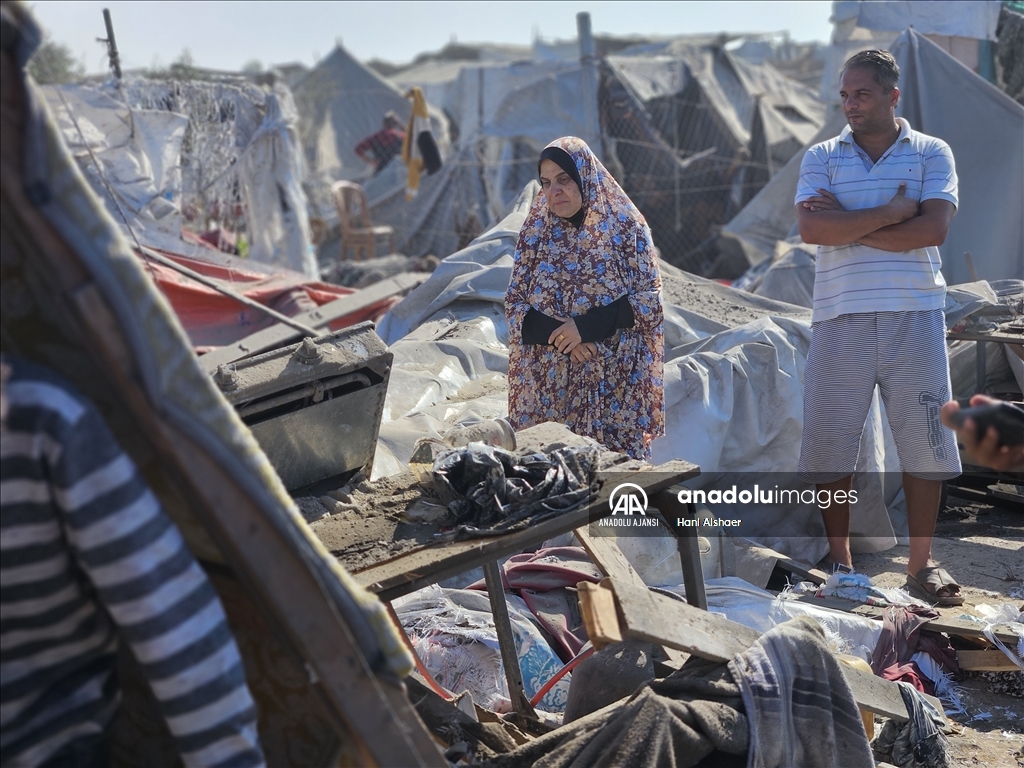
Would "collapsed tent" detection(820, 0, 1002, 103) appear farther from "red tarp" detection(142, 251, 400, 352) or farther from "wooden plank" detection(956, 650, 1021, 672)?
"wooden plank" detection(956, 650, 1021, 672)

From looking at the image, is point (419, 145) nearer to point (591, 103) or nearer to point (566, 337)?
point (591, 103)

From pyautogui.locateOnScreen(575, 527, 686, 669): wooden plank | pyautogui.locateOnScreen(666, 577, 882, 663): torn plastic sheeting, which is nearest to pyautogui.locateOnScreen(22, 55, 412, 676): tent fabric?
pyautogui.locateOnScreen(575, 527, 686, 669): wooden plank

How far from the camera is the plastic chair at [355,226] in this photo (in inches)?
558

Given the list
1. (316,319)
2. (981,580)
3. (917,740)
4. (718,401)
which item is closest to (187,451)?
(917,740)

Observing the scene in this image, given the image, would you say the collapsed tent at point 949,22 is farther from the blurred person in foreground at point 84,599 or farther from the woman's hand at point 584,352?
the blurred person in foreground at point 84,599

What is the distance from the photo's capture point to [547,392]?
4.09 meters

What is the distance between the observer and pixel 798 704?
7.25 feet

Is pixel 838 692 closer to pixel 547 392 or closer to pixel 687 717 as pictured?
pixel 687 717

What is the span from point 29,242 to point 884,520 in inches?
175

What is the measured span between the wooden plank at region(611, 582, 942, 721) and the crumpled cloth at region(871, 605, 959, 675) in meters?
1.01

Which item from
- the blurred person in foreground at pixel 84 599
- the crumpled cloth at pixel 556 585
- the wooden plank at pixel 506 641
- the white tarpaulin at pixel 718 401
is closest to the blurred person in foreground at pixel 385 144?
the white tarpaulin at pixel 718 401

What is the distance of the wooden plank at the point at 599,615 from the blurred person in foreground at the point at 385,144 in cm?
1557

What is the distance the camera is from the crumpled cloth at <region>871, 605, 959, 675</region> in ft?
11.9

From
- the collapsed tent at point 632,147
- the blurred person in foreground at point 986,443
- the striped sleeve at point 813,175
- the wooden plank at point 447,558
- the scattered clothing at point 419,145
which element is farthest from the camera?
the scattered clothing at point 419,145
